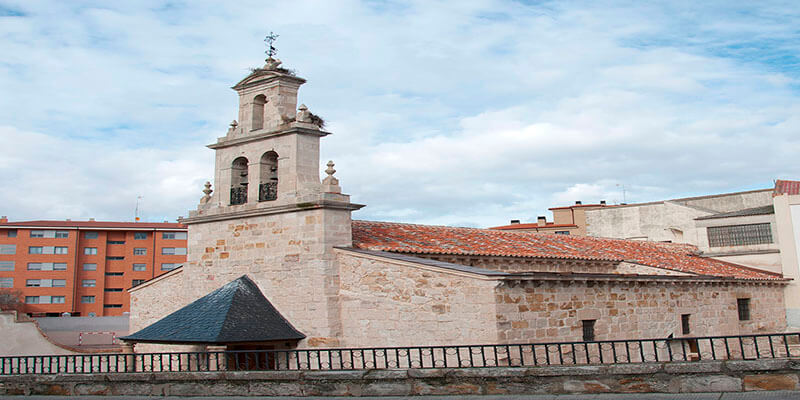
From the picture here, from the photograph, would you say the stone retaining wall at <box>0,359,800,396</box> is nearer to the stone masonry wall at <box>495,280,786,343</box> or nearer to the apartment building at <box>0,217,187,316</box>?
the stone masonry wall at <box>495,280,786,343</box>

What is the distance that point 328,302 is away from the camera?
1480 centimetres

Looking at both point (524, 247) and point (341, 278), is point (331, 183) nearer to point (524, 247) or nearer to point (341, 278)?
point (341, 278)

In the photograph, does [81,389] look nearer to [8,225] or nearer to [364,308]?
[364,308]

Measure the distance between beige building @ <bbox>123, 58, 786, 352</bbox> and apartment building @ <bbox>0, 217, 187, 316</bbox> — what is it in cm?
3465

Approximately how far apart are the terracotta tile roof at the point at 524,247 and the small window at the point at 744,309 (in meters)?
0.82

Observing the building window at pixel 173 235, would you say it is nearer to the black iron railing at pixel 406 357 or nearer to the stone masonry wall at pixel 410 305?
the black iron railing at pixel 406 357

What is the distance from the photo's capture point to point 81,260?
5091 centimetres

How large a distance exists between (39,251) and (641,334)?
47.3 meters

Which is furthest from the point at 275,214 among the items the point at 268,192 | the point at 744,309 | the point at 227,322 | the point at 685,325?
the point at 744,309

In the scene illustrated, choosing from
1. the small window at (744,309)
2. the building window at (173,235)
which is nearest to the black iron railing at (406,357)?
the small window at (744,309)

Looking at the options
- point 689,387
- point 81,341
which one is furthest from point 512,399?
point 81,341

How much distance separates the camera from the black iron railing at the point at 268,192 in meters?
16.4

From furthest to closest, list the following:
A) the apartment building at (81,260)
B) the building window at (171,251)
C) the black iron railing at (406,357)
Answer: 1. the building window at (171,251)
2. the apartment building at (81,260)
3. the black iron railing at (406,357)

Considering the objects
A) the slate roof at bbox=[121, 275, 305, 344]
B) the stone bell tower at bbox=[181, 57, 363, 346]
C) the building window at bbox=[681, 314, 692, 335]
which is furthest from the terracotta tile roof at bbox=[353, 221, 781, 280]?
the slate roof at bbox=[121, 275, 305, 344]
